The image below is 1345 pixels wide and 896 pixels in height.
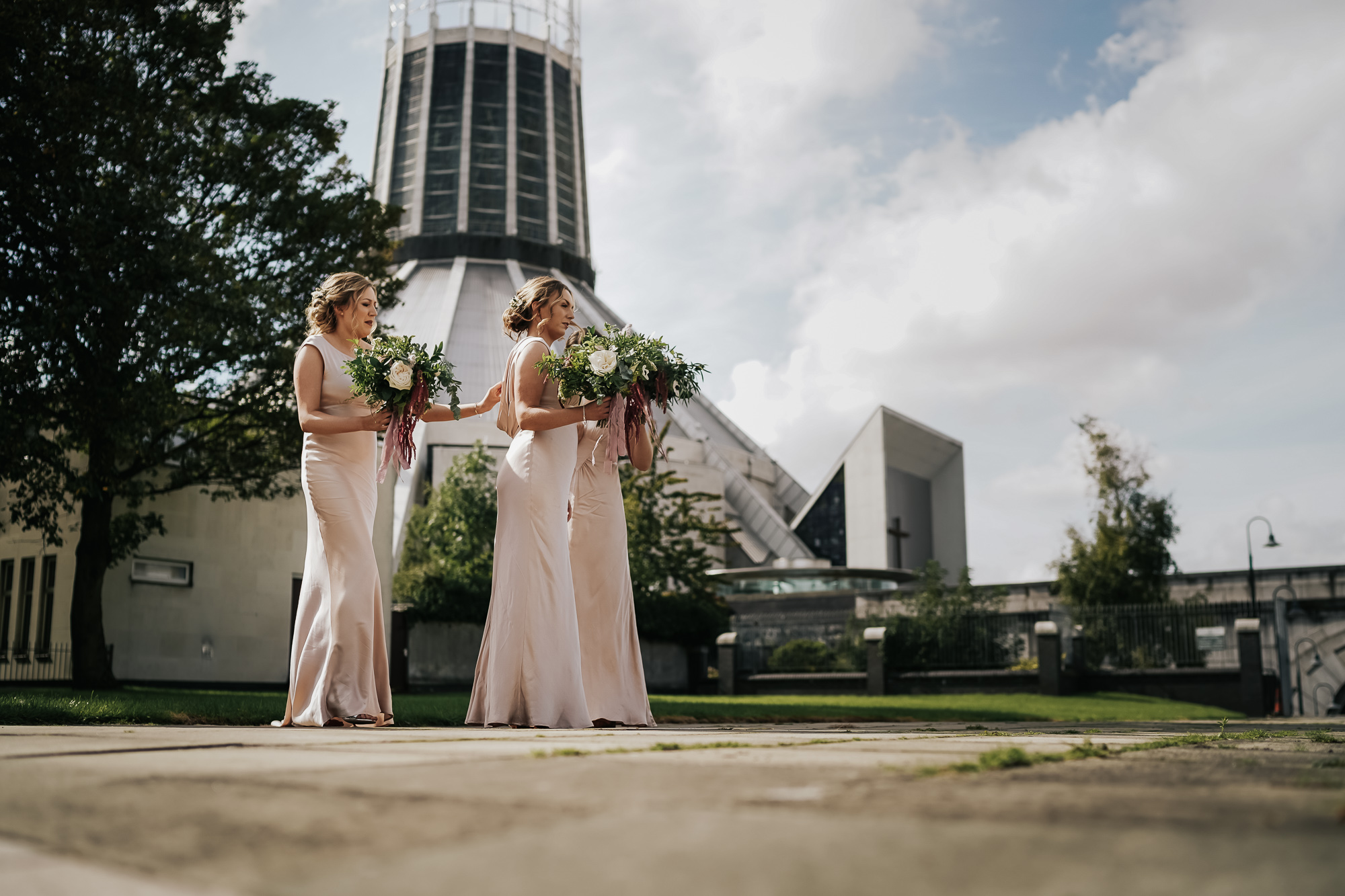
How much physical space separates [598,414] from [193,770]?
14.8ft

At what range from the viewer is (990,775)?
2123 millimetres

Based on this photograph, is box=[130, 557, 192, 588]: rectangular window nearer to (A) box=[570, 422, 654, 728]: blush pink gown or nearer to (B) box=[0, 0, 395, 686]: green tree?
(B) box=[0, 0, 395, 686]: green tree

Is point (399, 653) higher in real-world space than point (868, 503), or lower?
lower

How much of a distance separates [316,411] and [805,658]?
23.0 m

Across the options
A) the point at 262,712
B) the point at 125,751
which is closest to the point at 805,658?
the point at 262,712

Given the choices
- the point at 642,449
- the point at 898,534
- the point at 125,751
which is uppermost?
the point at 898,534

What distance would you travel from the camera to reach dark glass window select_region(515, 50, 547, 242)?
65312 millimetres

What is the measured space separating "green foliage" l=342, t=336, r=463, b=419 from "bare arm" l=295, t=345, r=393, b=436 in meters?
0.11

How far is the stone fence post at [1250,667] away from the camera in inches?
899

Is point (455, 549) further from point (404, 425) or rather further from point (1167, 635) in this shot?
point (404, 425)

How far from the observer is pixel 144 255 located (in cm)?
1394

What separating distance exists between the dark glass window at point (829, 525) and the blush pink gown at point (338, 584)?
51003 millimetres

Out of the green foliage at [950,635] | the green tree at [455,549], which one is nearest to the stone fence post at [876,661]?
the green foliage at [950,635]

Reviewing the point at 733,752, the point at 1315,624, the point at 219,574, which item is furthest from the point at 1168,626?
the point at 733,752
